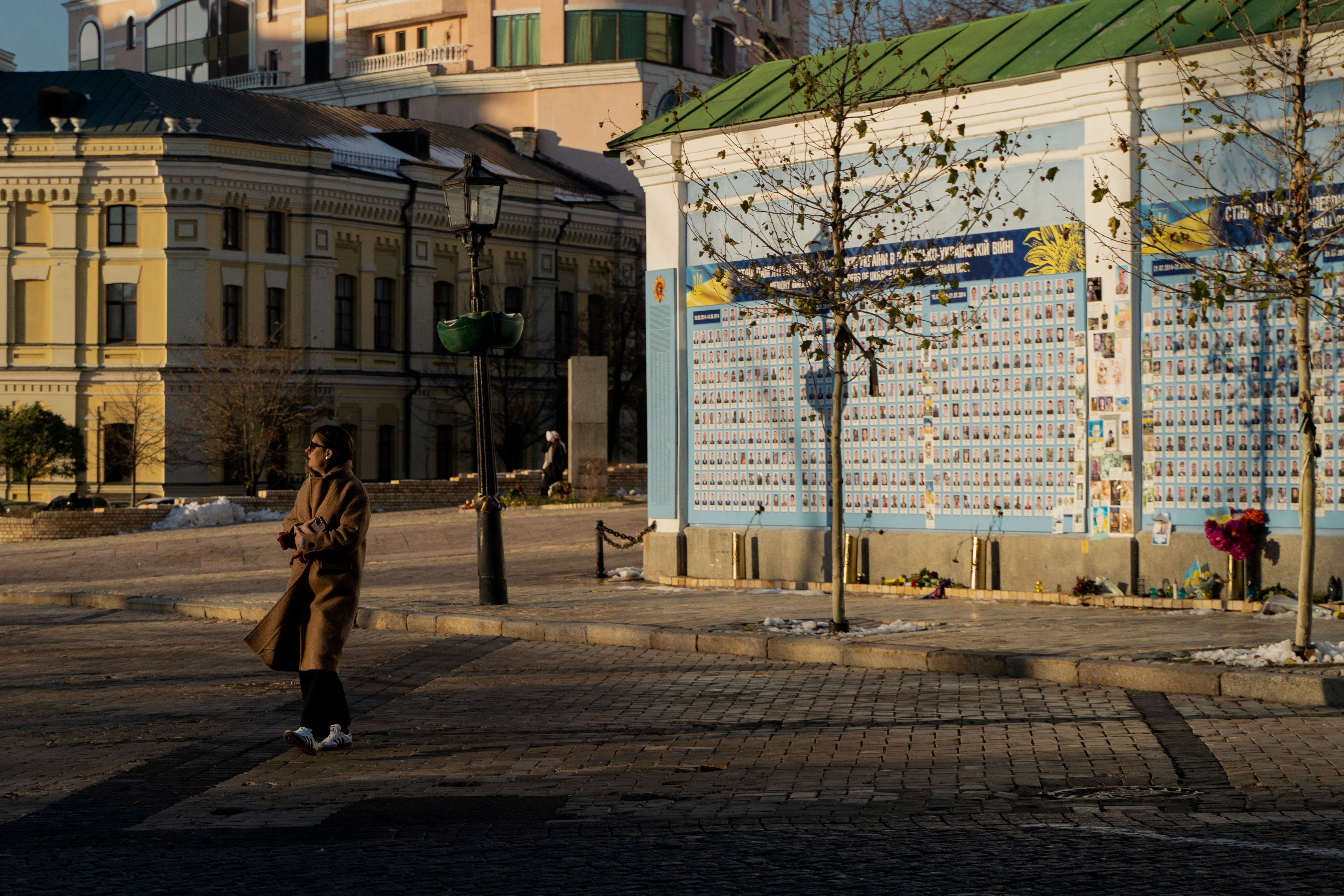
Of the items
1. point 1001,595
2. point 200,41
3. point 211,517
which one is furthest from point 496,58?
point 1001,595

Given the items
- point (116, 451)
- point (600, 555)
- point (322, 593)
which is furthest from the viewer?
point (116, 451)

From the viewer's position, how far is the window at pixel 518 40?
6150cm

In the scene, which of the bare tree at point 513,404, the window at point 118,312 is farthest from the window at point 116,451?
the bare tree at point 513,404

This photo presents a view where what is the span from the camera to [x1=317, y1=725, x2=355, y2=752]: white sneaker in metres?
8.79

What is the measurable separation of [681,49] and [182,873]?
190 feet

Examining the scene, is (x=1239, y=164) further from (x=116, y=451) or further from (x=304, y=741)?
(x=116, y=451)

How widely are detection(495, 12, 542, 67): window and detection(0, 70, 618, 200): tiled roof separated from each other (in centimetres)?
632

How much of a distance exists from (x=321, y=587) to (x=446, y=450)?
45561mm

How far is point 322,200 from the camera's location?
50312 mm

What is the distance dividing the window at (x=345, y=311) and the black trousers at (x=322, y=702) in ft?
144

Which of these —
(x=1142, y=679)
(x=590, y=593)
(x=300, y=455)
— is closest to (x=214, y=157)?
(x=300, y=455)

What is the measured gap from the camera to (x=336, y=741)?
8.81 m

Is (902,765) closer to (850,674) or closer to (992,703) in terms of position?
(992,703)

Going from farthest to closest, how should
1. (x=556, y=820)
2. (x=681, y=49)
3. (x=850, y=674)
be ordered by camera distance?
(x=681, y=49) < (x=850, y=674) < (x=556, y=820)
